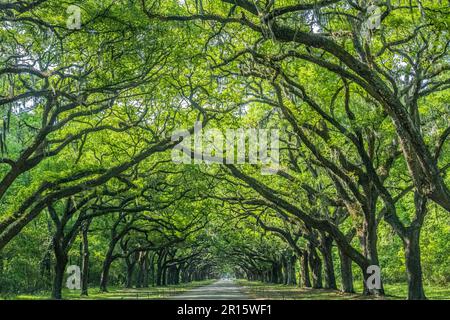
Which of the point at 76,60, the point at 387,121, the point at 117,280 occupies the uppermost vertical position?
the point at 76,60

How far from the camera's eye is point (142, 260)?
175 ft

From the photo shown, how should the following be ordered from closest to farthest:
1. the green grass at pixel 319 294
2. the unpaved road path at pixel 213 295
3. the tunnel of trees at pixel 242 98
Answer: the tunnel of trees at pixel 242 98 → the green grass at pixel 319 294 → the unpaved road path at pixel 213 295

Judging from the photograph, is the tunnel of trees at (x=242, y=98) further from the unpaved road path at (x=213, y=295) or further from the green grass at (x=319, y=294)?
the unpaved road path at (x=213, y=295)

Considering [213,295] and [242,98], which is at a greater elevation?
[242,98]

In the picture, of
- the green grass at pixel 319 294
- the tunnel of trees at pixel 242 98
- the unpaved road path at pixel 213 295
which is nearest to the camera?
the tunnel of trees at pixel 242 98

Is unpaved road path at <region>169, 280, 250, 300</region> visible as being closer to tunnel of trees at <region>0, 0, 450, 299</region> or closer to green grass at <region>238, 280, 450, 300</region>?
green grass at <region>238, 280, 450, 300</region>

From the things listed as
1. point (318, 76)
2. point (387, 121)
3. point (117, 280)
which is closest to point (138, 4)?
point (318, 76)

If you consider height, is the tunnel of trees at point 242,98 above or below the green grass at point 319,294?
above

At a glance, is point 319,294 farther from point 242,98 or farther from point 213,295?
point 242,98

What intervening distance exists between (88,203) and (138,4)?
50.7 ft

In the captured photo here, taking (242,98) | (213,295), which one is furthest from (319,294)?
(242,98)

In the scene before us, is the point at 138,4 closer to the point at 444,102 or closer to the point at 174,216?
the point at 444,102

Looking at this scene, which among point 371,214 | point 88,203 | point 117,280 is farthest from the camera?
point 117,280

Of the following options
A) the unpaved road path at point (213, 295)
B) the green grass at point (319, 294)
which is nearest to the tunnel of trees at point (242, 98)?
the green grass at point (319, 294)
